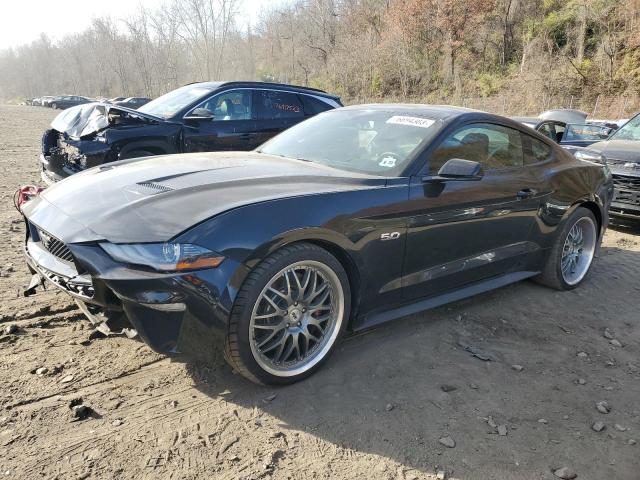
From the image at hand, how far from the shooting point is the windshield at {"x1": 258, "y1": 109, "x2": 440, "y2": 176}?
3.51 meters

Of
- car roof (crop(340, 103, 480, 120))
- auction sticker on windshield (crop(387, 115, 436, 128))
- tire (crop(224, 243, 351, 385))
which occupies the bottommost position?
tire (crop(224, 243, 351, 385))

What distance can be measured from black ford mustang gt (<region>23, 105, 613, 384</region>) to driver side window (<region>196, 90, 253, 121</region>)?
3.42 m

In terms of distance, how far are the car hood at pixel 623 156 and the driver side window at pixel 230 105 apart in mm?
5071

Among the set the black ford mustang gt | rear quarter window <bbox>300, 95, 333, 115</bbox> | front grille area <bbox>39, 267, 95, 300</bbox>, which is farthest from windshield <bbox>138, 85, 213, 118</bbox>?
front grille area <bbox>39, 267, 95, 300</bbox>

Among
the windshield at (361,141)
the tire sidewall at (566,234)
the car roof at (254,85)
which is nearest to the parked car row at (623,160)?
the tire sidewall at (566,234)

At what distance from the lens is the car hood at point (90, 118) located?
6.47 metres

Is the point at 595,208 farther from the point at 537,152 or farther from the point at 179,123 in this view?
the point at 179,123

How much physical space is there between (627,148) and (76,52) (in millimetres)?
91920

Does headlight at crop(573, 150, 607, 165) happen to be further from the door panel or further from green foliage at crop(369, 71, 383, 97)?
green foliage at crop(369, 71, 383, 97)

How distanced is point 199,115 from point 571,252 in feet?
16.4

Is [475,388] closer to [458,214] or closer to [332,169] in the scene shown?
[458,214]

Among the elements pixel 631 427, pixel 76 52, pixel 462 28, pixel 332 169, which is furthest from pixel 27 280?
pixel 76 52

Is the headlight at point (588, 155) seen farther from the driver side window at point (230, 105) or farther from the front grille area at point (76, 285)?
the front grille area at point (76, 285)

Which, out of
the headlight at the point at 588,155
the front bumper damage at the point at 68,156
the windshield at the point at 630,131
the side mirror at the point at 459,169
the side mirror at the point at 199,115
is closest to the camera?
the side mirror at the point at 459,169
